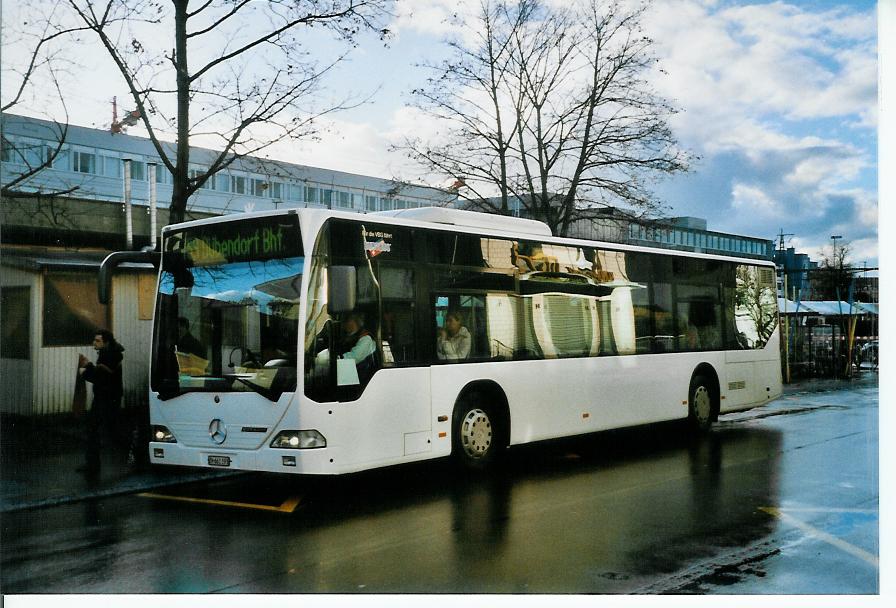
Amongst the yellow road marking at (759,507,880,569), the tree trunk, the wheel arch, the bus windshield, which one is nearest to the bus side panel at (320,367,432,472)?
the bus windshield

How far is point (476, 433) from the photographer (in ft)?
36.3

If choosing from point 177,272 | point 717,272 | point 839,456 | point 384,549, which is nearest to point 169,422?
point 177,272

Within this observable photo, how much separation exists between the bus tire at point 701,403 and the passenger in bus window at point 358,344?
23.2 ft

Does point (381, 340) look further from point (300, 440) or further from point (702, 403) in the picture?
point (702, 403)

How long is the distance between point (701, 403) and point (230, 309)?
8.76 m

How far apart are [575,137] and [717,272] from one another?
24.7 feet

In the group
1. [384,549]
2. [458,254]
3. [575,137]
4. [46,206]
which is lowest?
[384,549]

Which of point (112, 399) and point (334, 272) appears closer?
point (334, 272)

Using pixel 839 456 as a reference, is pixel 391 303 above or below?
above

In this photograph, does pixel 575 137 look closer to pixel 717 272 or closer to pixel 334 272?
pixel 717 272

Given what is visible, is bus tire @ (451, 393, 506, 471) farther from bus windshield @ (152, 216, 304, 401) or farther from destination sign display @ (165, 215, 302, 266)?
destination sign display @ (165, 215, 302, 266)

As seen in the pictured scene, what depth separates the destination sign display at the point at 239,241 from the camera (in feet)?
30.7

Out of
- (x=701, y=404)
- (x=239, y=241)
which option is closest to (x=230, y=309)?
(x=239, y=241)
